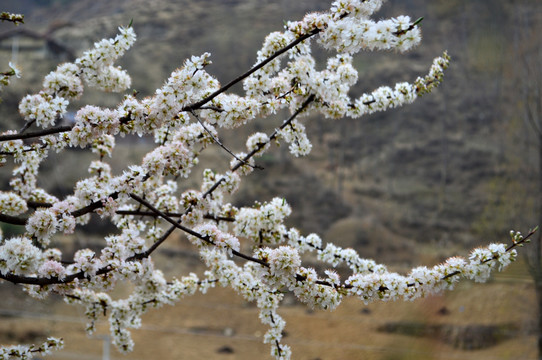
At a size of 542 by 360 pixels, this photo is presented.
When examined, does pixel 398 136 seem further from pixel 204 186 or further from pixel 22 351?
pixel 22 351

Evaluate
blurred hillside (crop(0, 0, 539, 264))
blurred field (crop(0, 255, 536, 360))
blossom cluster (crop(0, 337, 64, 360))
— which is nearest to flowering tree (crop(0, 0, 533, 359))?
blossom cluster (crop(0, 337, 64, 360))

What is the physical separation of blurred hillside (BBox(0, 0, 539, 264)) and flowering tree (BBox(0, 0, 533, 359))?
8529 millimetres

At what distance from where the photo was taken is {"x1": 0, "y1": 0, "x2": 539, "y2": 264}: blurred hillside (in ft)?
38.3

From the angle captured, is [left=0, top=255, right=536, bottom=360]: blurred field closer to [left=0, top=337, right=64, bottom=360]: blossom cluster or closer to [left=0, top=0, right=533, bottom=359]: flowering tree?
[left=0, top=0, right=533, bottom=359]: flowering tree

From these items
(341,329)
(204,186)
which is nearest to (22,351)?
(204,186)

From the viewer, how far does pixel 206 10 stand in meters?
17.4

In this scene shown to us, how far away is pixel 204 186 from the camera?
97.6 inches

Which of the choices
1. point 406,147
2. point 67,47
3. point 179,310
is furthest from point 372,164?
point 67,47

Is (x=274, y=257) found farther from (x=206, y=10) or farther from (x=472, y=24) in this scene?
(x=206, y=10)

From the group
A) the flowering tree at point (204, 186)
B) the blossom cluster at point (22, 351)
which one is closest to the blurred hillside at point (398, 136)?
the flowering tree at point (204, 186)

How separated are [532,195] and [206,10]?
12.2 metres

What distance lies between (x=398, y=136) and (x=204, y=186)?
38.6ft

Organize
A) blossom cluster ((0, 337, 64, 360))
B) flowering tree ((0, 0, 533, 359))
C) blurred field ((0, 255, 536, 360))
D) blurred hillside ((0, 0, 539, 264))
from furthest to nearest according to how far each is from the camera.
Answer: blurred hillside ((0, 0, 539, 264)) < blurred field ((0, 255, 536, 360)) < blossom cluster ((0, 337, 64, 360)) < flowering tree ((0, 0, 533, 359))

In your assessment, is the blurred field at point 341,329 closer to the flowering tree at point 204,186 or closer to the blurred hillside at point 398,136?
the blurred hillside at point 398,136
